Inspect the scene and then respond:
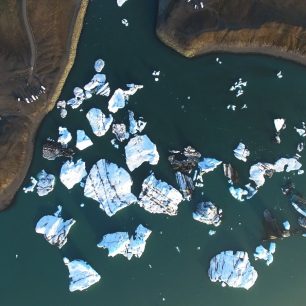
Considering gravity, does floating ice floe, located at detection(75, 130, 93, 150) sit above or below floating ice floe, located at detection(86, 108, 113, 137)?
below

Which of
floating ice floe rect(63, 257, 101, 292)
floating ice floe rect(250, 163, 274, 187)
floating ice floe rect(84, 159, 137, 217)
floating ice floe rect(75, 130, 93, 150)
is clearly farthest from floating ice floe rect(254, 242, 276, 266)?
floating ice floe rect(75, 130, 93, 150)

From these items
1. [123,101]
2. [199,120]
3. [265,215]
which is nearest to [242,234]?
[265,215]

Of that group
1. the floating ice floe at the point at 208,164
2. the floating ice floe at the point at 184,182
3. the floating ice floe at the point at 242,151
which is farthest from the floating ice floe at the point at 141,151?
the floating ice floe at the point at 242,151

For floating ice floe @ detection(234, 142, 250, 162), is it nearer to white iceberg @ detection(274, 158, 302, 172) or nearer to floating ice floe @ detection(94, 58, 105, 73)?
white iceberg @ detection(274, 158, 302, 172)

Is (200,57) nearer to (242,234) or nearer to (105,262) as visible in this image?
(242,234)

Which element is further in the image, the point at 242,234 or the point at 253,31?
the point at 242,234

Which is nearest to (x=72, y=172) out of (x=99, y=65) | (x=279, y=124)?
(x=99, y=65)
